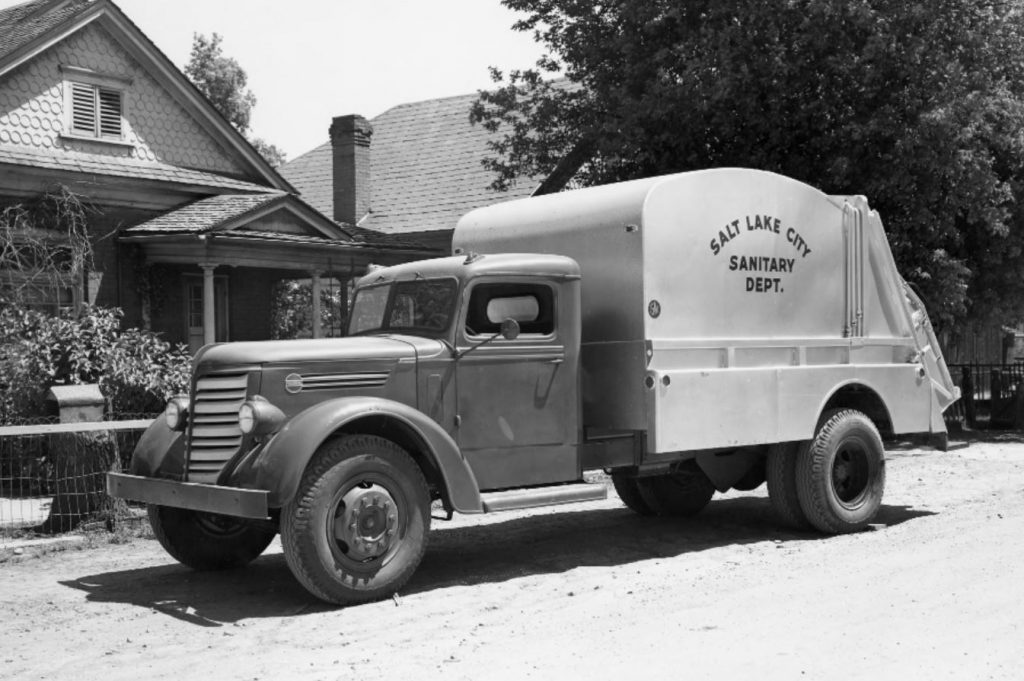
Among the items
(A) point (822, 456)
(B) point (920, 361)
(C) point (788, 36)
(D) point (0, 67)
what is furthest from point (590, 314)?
(D) point (0, 67)

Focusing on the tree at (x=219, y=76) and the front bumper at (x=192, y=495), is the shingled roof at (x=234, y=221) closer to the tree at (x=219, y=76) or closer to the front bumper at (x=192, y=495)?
the front bumper at (x=192, y=495)

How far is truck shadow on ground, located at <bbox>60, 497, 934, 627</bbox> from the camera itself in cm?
796

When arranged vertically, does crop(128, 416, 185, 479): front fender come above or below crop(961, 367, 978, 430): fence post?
above

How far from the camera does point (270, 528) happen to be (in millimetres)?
8844

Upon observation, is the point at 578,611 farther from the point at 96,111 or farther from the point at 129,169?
the point at 96,111

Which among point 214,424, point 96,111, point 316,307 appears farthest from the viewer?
point 316,307

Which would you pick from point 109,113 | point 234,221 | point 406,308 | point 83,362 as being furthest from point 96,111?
point 406,308

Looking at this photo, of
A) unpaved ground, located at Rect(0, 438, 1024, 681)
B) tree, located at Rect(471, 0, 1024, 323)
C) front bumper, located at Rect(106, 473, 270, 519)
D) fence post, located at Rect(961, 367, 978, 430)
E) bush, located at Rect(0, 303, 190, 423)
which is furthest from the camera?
fence post, located at Rect(961, 367, 978, 430)

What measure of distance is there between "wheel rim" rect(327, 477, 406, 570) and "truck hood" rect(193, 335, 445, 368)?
911 millimetres

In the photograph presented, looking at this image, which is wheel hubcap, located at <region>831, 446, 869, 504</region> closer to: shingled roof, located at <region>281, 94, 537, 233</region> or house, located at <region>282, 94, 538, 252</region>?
shingled roof, located at <region>281, 94, 537, 233</region>

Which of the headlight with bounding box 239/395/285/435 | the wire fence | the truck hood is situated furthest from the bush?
the headlight with bounding box 239/395/285/435

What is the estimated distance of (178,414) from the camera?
27.9ft

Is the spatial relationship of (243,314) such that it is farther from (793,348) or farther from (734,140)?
(793,348)

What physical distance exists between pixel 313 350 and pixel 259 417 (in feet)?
2.15
